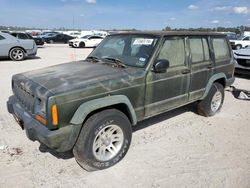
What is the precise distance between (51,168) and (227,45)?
4.50 m

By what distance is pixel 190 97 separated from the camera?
4465 mm

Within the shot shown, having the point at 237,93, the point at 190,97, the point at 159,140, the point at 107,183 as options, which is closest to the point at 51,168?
the point at 107,183

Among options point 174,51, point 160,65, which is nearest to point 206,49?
point 174,51

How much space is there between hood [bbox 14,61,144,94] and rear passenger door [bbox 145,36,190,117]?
37 cm

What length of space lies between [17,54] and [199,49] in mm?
11088

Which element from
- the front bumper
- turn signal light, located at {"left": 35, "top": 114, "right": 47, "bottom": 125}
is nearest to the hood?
turn signal light, located at {"left": 35, "top": 114, "right": 47, "bottom": 125}

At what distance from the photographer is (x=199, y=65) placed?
14.6ft

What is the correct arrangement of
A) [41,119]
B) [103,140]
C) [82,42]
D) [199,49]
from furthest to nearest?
[82,42], [199,49], [103,140], [41,119]

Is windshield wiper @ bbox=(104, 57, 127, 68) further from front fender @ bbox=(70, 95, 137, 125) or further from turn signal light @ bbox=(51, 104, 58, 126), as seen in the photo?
turn signal light @ bbox=(51, 104, 58, 126)

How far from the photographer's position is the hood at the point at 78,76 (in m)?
2.92

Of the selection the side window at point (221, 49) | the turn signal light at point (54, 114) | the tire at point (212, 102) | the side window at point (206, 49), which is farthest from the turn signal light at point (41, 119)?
the side window at point (221, 49)

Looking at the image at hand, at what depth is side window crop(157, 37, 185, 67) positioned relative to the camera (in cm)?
382

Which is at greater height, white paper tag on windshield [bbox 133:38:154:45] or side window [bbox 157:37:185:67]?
white paper tag on windshield [bbox 133:38:154:45]

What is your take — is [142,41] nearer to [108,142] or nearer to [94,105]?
[94,105]
